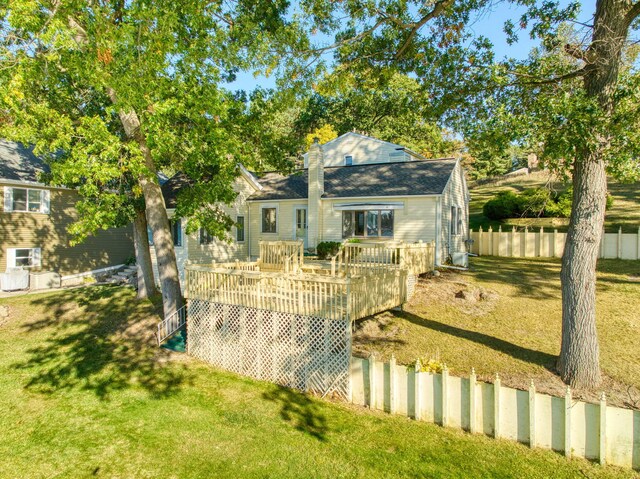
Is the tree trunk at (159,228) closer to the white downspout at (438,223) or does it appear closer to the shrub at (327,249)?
the shrub at (327,249)

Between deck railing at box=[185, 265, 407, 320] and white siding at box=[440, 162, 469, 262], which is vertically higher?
white siding at box=[440, 162, 469, 262]

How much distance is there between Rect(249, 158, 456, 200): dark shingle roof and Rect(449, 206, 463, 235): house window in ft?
6.57

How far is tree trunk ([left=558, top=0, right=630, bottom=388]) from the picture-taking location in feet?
24.6

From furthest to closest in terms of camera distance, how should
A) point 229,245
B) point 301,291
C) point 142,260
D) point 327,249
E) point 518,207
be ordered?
point 518,207
point 229,245
point 327,249
point 142,260
point 301,291

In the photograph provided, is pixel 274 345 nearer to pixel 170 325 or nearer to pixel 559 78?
pixel 170 325

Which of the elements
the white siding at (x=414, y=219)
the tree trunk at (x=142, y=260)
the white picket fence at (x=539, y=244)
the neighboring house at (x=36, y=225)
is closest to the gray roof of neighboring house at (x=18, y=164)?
the neighboring house at (x=36, y=225)

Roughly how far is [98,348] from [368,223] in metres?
12.3

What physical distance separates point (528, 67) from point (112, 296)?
1616 cm

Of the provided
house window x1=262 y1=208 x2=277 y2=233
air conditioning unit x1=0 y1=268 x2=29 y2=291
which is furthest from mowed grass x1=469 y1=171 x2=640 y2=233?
air conditioning unit x1=0 y1=268 x2=29 y2=291

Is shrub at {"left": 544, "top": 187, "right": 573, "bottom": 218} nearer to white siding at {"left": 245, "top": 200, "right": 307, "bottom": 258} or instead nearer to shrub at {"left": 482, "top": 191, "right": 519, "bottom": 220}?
shrub at {"left": 482, "top": 191, "right": 519, "bottom": 220}

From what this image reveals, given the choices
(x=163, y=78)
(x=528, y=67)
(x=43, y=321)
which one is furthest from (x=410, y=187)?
(x=43, y=321)

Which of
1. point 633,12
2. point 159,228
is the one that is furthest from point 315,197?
point 633,12

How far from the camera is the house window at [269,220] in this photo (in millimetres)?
21906

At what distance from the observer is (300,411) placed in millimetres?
8172
